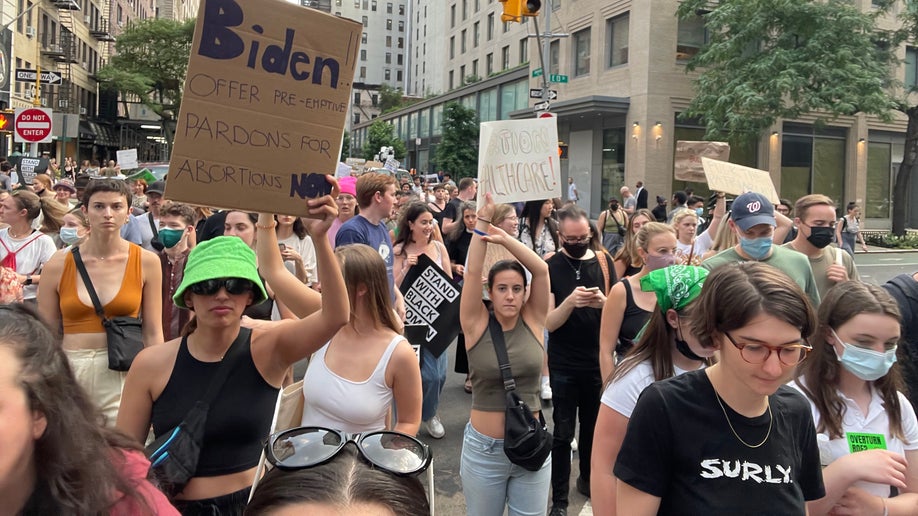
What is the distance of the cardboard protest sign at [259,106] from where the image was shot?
2668mm

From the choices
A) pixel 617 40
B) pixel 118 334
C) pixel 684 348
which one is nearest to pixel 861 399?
pixel 684 348

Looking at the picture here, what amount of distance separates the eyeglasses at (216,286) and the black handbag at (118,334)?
1581 mm

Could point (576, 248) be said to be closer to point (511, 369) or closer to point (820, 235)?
point (511, 369)

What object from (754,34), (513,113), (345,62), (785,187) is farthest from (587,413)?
(513,113)

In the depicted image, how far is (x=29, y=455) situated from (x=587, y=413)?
3738mm

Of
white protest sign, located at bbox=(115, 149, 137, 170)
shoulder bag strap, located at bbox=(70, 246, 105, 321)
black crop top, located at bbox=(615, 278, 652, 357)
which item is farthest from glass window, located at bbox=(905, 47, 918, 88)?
shoulder bag strap, located at bbox=(70, 246, 105, 321)

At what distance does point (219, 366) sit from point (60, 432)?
3.27 ft

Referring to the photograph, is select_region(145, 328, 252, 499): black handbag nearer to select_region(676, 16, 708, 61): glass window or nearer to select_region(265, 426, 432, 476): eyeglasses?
select_region(265, 426, 432, 476): eyeglasses

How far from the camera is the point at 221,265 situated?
2.72m

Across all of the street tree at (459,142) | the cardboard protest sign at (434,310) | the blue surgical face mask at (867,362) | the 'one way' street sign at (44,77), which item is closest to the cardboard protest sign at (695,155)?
the cardboard protest sign at (434,310)

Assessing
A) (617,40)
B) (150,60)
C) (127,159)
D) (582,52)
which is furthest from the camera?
(150,60)

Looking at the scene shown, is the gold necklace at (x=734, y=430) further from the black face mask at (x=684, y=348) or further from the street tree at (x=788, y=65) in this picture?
the street tree at (x=788, y=65)

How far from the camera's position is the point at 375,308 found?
3426mm

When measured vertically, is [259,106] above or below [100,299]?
above
